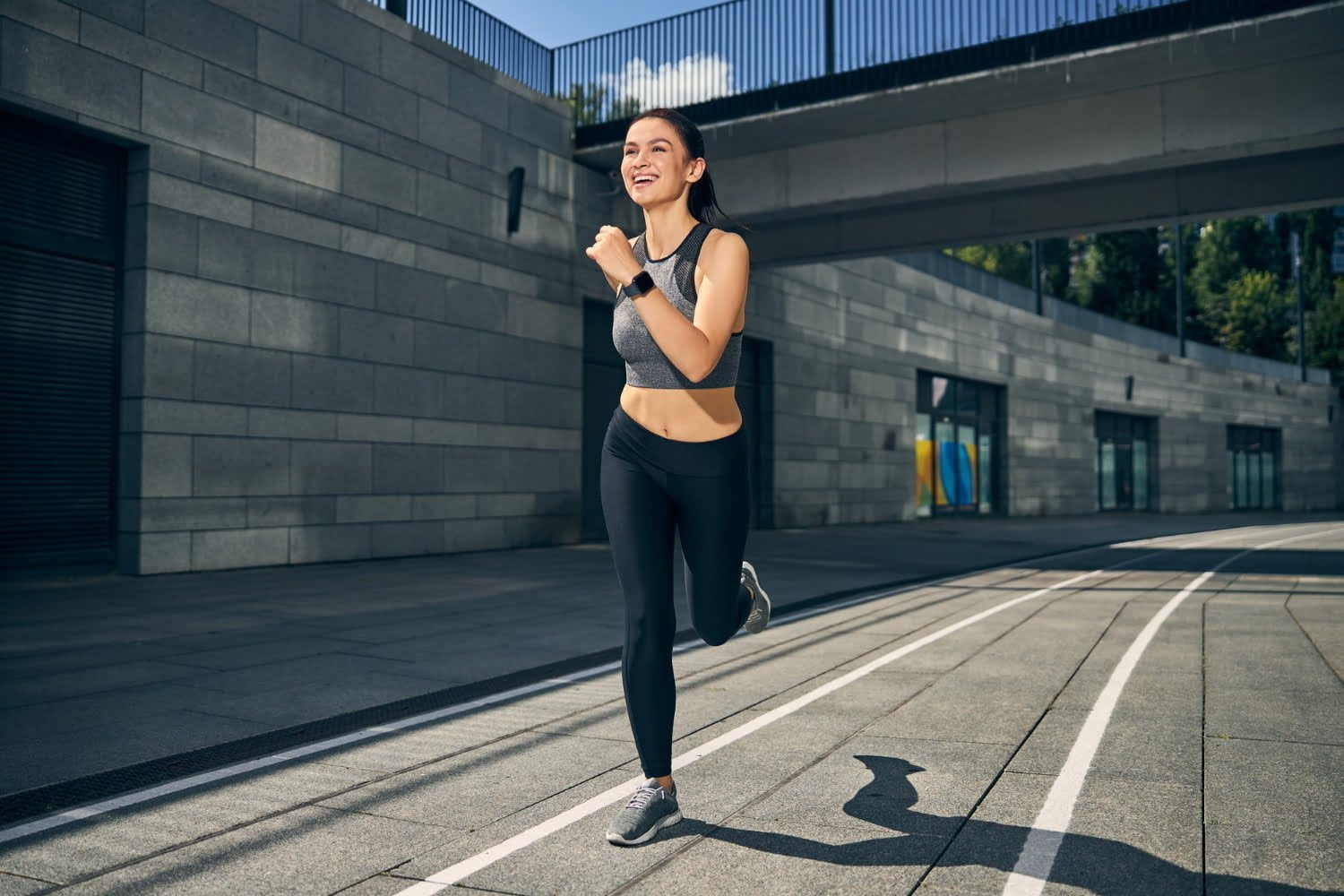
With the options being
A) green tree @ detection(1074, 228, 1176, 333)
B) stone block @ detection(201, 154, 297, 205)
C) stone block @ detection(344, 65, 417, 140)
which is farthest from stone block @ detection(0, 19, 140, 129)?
green tree @ detection(1074, 228, 1176, 333)

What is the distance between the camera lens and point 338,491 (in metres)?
12.7

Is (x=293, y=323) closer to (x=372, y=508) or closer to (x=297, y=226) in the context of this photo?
(x=297, y=226)

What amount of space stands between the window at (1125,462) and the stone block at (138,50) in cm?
3254

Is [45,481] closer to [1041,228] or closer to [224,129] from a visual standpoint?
[224,129]

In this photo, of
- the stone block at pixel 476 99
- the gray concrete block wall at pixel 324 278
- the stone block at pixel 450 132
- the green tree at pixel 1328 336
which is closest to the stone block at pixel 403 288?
the gray concrete block wall at pixel 324 278

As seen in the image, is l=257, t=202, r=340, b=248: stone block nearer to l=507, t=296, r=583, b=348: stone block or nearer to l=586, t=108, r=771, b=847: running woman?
l=507, t=296, r=583, b=348: stone block

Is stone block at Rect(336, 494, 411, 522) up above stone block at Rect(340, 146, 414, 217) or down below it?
below

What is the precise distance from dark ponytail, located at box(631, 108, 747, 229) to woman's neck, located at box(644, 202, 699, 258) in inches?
2.1

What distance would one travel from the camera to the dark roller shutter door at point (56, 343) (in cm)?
980

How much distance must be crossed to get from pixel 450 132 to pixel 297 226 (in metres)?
3.18

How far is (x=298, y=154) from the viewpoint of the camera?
12.2 metres

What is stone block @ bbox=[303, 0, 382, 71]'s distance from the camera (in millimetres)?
12446

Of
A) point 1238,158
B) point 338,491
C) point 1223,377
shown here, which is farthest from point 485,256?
point 1223,377

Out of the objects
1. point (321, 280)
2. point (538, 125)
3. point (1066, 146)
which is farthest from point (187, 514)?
point (1066, 146)
